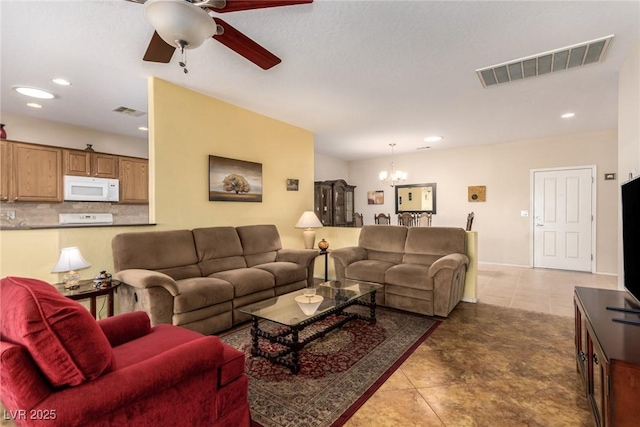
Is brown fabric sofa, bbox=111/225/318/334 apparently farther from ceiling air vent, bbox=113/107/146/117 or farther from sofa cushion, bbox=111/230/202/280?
ceiling air vent, bbox=113/107/146/117

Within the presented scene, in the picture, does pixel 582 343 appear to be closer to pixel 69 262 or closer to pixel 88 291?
pixel 88 291

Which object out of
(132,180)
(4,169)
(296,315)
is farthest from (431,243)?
(4,169)

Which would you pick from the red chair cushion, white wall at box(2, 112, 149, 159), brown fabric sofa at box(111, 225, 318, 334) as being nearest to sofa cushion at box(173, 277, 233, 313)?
brown fabric sofa at box(111, 225, 318, 334)

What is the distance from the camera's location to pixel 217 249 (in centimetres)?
353

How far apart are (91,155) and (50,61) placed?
7.29 ft

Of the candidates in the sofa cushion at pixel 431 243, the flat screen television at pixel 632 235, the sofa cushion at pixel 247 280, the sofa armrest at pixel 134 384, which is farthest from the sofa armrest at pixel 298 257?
the flat screen television at pixel 632 235

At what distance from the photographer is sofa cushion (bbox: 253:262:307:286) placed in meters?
3.48

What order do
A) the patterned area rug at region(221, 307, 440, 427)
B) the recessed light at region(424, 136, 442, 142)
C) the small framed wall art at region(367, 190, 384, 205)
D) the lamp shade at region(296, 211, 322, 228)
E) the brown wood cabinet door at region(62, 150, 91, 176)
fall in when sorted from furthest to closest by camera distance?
the small framed wall art at region(367, 190, 384, 205) < the recessed light at region(424, 136, 442, 142) < the lamp shade at region(296, 211, 322, 228) < the brown wood cabinet door at region(62, 150, 91, 176) < the patterned area rug at region(221, 307, 440, 427)

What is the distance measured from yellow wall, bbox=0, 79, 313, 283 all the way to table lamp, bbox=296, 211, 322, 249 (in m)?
0.34

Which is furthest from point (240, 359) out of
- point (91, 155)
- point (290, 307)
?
point (91, 155)

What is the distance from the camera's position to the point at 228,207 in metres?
4.08

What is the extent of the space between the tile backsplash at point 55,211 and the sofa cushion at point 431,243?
176 inches

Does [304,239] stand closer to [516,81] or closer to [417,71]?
[417,71]

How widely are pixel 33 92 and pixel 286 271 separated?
3652mm
